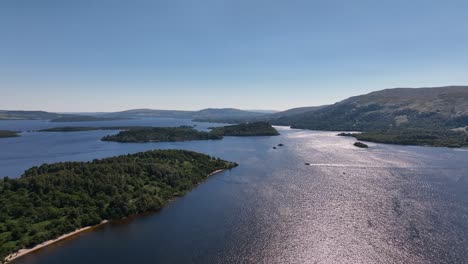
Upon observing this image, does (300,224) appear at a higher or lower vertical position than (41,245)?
higher

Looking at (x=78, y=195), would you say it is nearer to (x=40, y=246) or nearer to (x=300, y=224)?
(x=40, y=246)

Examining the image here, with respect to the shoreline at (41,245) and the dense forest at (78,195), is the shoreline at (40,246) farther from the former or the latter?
the dense forest at (78,195)

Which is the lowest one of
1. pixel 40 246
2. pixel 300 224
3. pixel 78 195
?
pixel 40 246

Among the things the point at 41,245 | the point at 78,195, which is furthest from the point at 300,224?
the point at 78,195

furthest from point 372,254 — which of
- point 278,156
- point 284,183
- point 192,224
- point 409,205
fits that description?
point 278,156

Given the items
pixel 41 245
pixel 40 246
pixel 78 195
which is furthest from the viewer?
pixel 78 195

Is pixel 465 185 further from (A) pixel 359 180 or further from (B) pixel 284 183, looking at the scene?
(B) pixel 284 183

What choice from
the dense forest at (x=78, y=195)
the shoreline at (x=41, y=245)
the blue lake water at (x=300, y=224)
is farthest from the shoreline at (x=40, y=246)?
the blue lake water at (x=300, y=224)

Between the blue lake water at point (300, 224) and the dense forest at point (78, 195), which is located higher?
the dense forest at point (78, 195)
